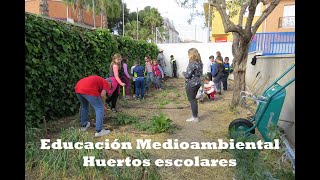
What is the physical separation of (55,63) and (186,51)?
14.8 metres

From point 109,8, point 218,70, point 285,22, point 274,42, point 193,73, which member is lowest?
point 193,73

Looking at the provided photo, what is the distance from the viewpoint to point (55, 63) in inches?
236

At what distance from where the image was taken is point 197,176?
11.6ft

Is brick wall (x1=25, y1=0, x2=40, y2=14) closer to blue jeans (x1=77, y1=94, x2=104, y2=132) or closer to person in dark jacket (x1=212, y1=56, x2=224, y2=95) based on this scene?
person in dark jacket (x1=212, y1=56, x2=224, y2=95)

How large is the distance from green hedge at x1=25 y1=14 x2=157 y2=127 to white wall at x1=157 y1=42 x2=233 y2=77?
1206 cm

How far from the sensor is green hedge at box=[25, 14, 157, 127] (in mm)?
5133

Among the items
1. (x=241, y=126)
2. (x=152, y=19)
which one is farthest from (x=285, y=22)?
(x=152, y=19)

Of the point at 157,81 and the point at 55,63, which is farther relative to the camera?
the point at 157,81

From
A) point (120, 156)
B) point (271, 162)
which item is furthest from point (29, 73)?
point (271, 162)

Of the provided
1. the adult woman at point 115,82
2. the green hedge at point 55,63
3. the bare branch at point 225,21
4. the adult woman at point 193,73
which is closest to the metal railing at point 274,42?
the bare branch at point 225,21

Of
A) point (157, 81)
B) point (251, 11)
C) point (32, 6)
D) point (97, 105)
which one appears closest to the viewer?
point (97, 105)

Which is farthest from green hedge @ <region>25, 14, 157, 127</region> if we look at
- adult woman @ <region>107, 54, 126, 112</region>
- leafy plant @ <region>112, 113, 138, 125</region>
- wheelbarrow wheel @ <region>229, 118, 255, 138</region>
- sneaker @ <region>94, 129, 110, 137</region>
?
wheelbarrow wheel @ <region>229, 118, 255, 138</region>

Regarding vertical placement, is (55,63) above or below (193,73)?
above

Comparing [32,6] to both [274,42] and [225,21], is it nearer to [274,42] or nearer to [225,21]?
[274,42]
